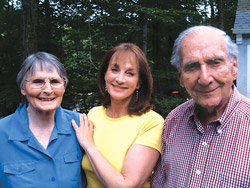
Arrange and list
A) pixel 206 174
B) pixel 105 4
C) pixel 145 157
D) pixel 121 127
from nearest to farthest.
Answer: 1. pixel 206 174
2. pixel 145 157
3. pixel 121 127
4. pixel 105 4

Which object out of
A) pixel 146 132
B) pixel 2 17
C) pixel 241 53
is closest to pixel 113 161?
pixel 146 132

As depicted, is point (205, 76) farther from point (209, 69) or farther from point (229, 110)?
point (229, 110)

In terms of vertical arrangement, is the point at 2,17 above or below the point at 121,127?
above

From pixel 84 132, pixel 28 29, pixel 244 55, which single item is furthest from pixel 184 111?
pixel 244 55

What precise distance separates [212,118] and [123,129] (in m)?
0.75

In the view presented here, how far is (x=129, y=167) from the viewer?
6.73ft

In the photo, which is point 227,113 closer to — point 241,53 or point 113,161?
point 113,161

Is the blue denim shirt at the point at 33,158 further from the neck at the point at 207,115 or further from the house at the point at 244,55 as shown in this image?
the house at the point at 244,55

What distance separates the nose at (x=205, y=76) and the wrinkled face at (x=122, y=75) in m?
0.74

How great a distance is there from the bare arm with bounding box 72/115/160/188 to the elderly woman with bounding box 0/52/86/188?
23 cm

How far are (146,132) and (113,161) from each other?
351 millimetres

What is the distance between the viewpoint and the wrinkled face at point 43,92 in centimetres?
214

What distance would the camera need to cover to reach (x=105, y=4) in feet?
27.5

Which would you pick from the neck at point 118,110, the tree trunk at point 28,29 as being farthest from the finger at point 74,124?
the tree trunk at point 28,29
